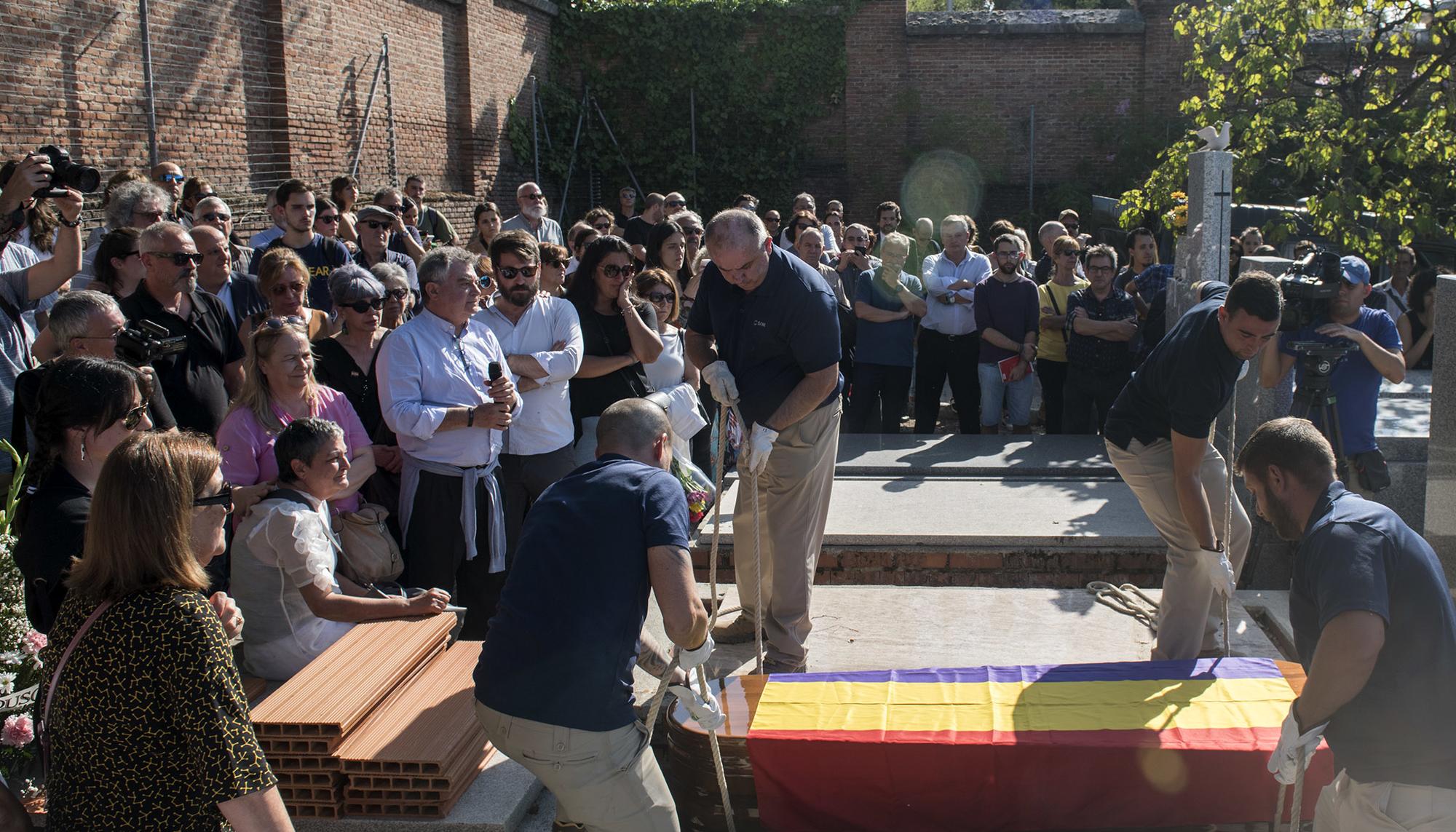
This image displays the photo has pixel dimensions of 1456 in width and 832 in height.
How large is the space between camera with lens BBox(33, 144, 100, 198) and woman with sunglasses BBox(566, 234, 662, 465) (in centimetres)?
227

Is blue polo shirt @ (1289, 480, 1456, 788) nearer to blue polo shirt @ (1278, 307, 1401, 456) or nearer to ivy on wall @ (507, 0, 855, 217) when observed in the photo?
blue polo shirt @ (1278, 307, 1401, 456)

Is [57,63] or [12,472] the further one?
[57,63]

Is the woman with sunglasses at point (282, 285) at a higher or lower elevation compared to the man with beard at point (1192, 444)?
higher

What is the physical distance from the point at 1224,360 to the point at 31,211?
545 cm

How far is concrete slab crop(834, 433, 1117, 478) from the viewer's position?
26.8ft

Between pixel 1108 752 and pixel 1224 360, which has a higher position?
pixel 1224 360

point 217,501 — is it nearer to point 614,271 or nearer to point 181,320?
point 181,320

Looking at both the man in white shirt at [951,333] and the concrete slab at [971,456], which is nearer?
the concrete slab at [971,456]

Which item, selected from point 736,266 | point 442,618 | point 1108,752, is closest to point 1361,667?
point 1108,752

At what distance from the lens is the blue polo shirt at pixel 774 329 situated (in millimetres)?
4914

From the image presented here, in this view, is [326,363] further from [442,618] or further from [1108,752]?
[1108,752]

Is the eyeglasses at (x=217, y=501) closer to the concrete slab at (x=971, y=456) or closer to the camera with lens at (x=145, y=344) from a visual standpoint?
the camera with lens at (x=145, y=344)

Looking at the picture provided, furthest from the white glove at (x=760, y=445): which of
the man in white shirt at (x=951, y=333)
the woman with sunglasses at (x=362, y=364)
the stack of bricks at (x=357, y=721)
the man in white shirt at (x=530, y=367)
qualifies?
the man in white shirt at (x=951, y=333)

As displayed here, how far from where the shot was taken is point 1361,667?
3.03m
